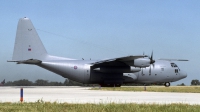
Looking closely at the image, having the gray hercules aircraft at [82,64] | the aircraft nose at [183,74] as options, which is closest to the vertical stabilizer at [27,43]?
the gray hercules aircraft at [82,64]

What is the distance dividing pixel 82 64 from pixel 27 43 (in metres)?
8.08

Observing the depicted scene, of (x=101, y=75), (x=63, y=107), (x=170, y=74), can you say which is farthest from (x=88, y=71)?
(x=63, y=107)

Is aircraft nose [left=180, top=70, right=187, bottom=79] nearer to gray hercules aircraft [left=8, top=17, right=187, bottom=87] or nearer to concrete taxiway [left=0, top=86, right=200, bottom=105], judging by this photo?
gray hercules aircraft [left=8, top=17, right=187, bottom=87]


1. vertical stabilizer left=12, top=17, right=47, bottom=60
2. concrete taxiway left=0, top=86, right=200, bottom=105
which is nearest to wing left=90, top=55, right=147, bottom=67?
vertical stabilizer left=12, top=17, right=47, bottom=60

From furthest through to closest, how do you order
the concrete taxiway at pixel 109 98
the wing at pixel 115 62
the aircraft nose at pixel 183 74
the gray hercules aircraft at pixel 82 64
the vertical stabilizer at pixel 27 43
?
the aircraft nose at pixel 183 74 < the gray hercules aircraft at pixel 82 64 < the vertical stabilizer at pixel 27 43 < the wing at pixel 115 62 < the concrete taxiway at pixel 109 98

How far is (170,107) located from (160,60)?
3600 centimetres

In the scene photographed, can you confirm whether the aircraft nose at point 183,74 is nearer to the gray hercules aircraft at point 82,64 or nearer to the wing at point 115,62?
the gray hercules aircraft at point 82,64

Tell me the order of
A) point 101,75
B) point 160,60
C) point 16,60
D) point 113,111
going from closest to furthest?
point 113,111
point 16,60
point 101,75
point 160,60

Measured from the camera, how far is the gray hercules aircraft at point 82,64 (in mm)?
43969

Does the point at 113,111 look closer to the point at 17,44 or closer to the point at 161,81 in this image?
the point at 17,44

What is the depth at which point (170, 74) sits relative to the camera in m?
50.7

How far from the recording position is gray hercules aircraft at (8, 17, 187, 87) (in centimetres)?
4397

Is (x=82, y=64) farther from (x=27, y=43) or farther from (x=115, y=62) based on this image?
(x=27, y=43)

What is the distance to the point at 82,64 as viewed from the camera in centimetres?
4588
